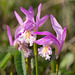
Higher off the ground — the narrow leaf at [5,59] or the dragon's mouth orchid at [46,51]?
the dragon's mouth orchid at [46,51]

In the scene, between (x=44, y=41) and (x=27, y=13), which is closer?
(x=44, y=41)

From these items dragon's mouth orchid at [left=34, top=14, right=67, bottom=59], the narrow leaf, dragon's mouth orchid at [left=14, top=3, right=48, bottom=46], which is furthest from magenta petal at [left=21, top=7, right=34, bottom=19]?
the narrow leaf

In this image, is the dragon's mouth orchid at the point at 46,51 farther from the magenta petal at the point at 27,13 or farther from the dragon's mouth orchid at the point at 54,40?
the magenta petal at the point at 27,13

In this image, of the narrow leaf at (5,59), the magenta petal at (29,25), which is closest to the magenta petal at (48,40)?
the magenta petal at (29,25)

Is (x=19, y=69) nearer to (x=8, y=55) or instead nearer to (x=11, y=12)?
(x=8, y=55)

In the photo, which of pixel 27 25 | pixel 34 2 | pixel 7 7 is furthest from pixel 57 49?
pixel 34 2

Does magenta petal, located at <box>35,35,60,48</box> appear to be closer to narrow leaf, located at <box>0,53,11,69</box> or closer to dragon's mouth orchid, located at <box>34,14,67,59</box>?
dragon's mouth orchid, located at <box>34,14,67,59</box>

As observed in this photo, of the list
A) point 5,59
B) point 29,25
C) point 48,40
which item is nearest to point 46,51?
point 48,40

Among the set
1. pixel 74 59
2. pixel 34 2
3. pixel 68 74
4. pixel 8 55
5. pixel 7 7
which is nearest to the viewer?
pixel 8 55

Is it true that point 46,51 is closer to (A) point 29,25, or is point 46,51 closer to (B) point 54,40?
(B) point 54,40

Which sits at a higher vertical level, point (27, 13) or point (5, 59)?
point (27, 13)

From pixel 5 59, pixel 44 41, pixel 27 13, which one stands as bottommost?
pixel 5 59
